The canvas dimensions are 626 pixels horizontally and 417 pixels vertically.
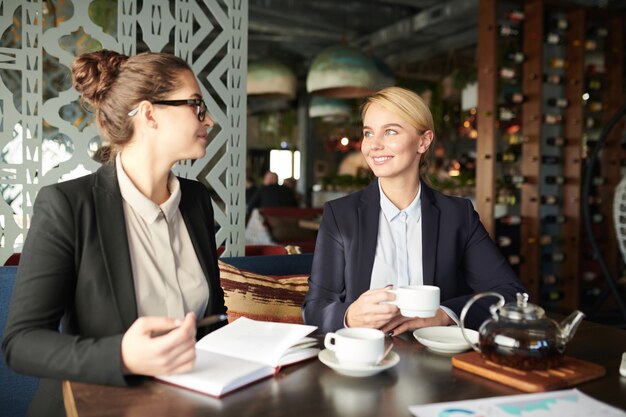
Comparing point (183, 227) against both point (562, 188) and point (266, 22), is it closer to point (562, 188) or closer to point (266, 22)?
point (562, 188)

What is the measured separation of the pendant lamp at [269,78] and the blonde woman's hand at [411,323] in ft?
14.4

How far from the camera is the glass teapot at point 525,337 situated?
4.45 ft

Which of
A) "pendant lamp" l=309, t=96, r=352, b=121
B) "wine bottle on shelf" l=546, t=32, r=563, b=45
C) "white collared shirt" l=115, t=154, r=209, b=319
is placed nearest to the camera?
"white collared shirt" l=115, t=154, r=209, b=319

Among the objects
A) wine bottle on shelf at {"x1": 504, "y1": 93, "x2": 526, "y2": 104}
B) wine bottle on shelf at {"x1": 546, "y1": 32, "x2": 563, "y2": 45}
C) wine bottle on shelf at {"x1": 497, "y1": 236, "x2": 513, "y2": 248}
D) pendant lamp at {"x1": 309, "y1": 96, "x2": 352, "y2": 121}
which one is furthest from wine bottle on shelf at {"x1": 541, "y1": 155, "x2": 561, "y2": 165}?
pendant lamp at {"x1": 309, "y1": 96, "x2": 352, "y2": 121}

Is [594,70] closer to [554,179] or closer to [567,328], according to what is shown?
[554,179]

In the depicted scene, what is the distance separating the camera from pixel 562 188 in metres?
5.96

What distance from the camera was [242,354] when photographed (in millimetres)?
1395

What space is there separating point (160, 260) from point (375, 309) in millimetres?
640

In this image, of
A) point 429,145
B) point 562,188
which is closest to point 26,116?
point 429,145

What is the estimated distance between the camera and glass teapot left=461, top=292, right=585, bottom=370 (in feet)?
4.45

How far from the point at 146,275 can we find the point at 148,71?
0.60m

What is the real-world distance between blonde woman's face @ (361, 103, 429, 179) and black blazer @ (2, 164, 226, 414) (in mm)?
949

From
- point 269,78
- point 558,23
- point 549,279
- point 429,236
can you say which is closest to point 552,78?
point 558,23

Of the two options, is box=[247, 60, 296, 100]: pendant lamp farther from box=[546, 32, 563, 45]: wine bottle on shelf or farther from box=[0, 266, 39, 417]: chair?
box=[0, 266, 39, 417]: chair
